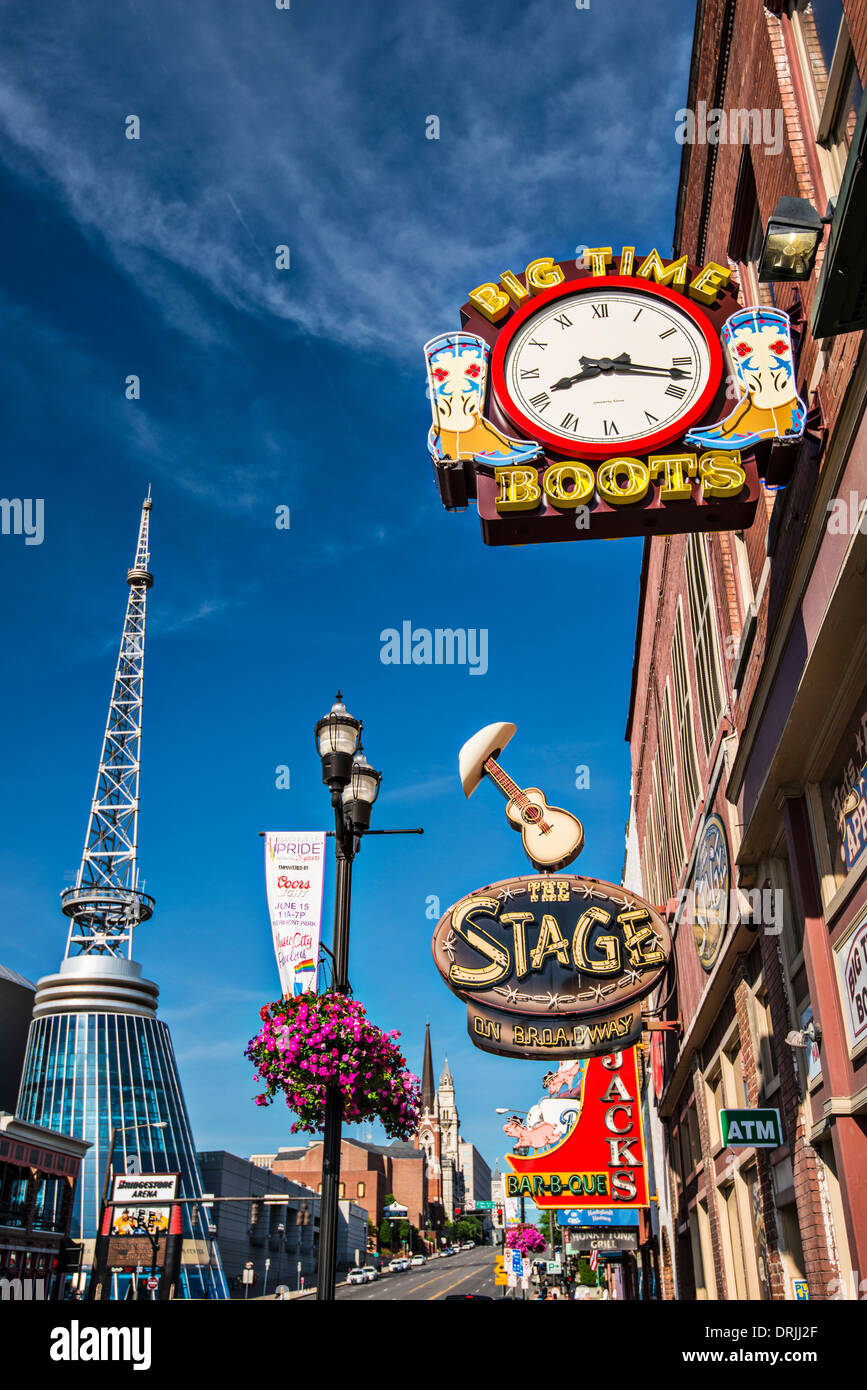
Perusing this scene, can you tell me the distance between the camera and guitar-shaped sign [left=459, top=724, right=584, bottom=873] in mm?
13680

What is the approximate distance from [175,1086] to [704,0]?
102m

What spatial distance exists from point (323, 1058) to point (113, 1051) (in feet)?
311

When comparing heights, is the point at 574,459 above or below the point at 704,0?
below

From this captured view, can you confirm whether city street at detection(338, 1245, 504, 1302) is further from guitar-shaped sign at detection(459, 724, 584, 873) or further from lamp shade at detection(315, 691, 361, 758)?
lamp shade at detection(315, 691, 361, 758)

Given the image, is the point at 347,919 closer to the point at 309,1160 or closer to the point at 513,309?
the point at 513,309

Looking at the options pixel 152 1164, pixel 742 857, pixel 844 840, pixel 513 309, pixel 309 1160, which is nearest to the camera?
pixel 844 840

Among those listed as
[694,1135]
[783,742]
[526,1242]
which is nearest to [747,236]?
[783,742]

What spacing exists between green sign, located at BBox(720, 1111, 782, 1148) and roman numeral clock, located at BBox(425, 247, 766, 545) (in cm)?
522

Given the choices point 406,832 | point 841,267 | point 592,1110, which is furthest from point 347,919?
point 592,1110

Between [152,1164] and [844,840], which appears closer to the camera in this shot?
[844,840]

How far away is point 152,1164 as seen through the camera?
3401 inches

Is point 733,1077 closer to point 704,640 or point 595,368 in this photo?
point 704,640

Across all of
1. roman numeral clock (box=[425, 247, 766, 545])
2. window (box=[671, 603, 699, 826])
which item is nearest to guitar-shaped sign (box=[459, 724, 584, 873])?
window (box=[671, 603, 699, 826])

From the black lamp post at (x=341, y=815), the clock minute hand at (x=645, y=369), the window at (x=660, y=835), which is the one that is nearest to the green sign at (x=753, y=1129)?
the black lamp post at (x=341, y=815)
